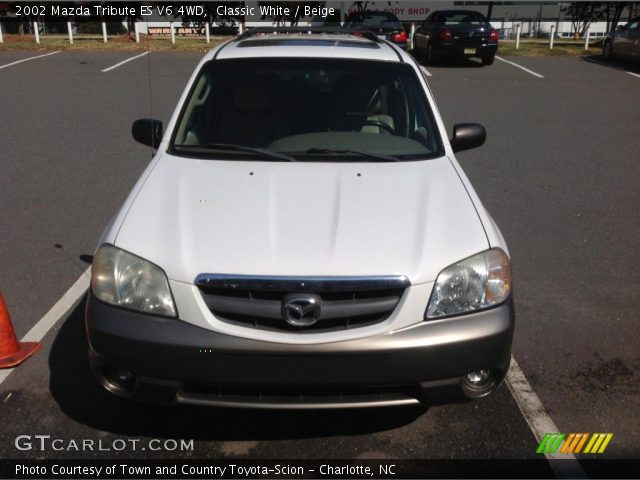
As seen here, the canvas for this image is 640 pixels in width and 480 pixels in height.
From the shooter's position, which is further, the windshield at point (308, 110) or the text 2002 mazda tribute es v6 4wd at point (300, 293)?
the windshield at point (308, 110)

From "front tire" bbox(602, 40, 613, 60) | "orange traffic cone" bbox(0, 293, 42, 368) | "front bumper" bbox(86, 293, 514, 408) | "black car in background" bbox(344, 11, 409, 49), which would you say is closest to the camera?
"front bumper" bbox(86, 293, 514, 408)

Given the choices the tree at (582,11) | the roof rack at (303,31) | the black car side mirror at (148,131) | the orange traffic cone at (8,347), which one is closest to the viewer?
the orange traffic cone at (8,347)

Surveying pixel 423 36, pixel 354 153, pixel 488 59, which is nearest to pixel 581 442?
pixel 354 153

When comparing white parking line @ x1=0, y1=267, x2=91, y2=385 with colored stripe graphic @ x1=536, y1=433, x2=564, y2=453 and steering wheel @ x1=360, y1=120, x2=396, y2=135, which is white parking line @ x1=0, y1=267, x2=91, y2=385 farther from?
colored stripe graphic @ x1=536, y1=433, x2=564, y2=453

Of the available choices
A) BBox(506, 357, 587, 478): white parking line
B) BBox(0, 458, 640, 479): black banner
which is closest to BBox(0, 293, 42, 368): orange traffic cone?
BBox(0, 458, 640, 479): black banner

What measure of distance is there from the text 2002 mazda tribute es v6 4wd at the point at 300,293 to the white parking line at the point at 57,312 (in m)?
1.29

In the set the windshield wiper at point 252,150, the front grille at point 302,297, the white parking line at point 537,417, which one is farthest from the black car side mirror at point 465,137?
the front grille at point 302,297

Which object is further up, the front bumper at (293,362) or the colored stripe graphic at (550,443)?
the front bumper at (293,362)

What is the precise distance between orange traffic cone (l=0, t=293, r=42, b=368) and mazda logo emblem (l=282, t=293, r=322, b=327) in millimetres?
1874

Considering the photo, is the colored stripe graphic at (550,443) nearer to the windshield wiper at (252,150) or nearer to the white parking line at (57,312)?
the windshield wiper at (252,150)

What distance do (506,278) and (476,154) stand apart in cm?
636

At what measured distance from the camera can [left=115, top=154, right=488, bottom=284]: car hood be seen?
301 cm

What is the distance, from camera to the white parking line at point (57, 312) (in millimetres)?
4316

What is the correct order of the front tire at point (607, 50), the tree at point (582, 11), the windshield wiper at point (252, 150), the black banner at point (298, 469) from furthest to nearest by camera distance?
1. the tree at point (582, 11)
2. the front tire at point (607, 50)
3. the windshield wiper at point (252, 150)
4. the black banner at point (298, 469)
